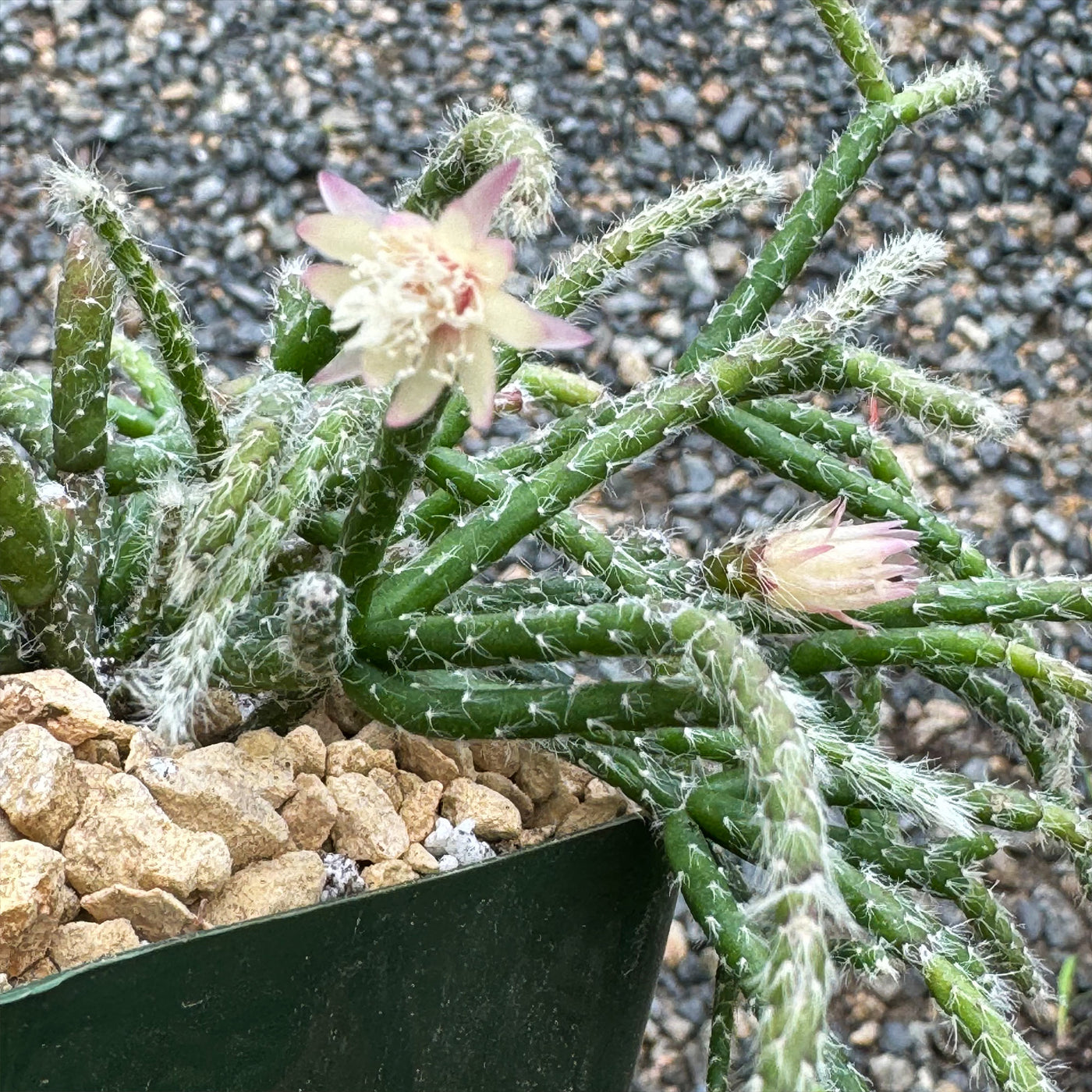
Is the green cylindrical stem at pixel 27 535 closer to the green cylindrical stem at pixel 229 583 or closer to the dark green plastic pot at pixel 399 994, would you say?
the green cylindrical stem at pixel 229 583

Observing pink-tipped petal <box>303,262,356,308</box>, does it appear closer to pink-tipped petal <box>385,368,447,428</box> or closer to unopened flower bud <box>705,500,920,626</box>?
pink-tipped petal <box>385,368,447,428</box>

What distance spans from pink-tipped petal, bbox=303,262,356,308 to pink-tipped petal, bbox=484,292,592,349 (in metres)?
0.07

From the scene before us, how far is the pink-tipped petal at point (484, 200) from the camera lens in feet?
1.58

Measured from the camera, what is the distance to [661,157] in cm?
175

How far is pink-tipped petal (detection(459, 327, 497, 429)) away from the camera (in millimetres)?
479

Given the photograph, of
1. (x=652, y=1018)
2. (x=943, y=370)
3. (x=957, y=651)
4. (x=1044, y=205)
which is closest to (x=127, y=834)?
(x=957, y=651)

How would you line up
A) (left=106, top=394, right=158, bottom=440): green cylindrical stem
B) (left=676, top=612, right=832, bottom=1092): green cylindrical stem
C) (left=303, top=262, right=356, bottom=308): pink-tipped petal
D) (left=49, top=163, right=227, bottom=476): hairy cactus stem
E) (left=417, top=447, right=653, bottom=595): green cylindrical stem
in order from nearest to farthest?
(left=676, top=612, right=832, bottom=1092): green cylindrical stem
(left=303, top=262, right=356, bottom=308): pink-tipped petal
(left=49, top=163, right=227, bottom=476): hairy cactus stem
(left=417, top=447, right=653, bottom=595): green cylindrical stem
(left=106, top=394, right=158, bottom=440): green cylindrical stem

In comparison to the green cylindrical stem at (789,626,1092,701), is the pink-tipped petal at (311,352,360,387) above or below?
above

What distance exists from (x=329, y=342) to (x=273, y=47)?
1.10 meters

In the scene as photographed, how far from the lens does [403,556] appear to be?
86cm

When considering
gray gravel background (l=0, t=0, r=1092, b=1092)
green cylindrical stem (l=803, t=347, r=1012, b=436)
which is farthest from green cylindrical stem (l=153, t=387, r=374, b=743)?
gray gravel background (l=0, t=0, r=1092, b=1092)

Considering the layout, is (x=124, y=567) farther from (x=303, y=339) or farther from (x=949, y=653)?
(x=949, y=653)

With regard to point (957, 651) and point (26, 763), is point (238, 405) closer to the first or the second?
point (26, 763)

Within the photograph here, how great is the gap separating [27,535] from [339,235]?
0.25m
